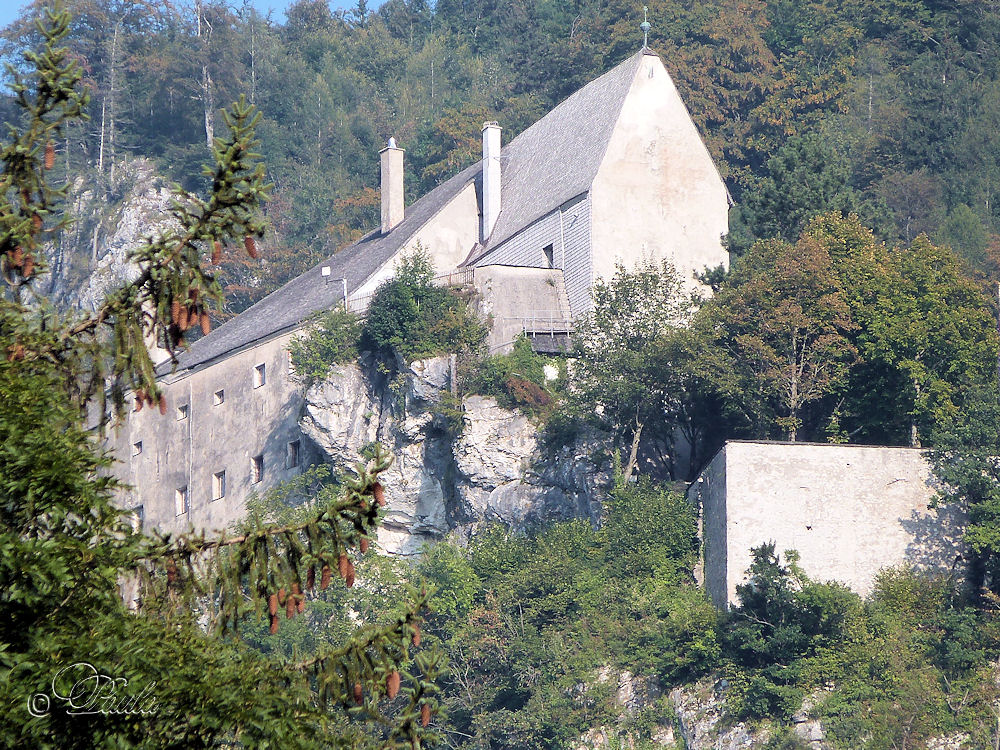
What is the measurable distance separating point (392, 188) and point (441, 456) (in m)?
15.3

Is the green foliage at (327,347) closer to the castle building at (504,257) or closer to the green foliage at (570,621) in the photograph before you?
the castle building at (504,257)

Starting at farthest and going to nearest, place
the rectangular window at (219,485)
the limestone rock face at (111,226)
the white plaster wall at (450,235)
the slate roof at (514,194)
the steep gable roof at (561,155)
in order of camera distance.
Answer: the limestone rock face at (111,226) < the white plaster wall at (450,235) < the rectangular window at (219,485) < the slate roof at (514,194) < the steep gable roof at (561,155)

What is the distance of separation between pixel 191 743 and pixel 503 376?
114ft

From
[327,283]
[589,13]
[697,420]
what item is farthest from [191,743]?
[589,13]

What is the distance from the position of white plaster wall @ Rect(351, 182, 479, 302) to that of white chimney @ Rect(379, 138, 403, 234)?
4.83m

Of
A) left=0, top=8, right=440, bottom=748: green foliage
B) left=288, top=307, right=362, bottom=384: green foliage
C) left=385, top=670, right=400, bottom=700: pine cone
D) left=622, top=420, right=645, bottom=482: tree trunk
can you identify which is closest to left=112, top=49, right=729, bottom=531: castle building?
left=288, top=307, right=362, bottom=384: green foliage

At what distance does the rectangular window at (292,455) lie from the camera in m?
47.6

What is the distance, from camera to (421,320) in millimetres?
45312

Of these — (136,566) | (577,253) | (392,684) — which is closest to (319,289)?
(577,253)

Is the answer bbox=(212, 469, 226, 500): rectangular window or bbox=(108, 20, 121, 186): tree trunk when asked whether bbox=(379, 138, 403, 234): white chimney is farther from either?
bbox=(108, 20, 121, 186): tree trunk

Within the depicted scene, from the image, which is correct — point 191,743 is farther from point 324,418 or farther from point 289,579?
point 324,418

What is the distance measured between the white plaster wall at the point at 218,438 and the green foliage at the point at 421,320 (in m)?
3.77

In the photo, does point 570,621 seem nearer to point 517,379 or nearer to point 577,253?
point 517,379

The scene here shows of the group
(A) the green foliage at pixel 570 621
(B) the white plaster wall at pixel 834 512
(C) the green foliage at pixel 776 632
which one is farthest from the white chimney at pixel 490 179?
(C) the green foliage at pixel 776 632
